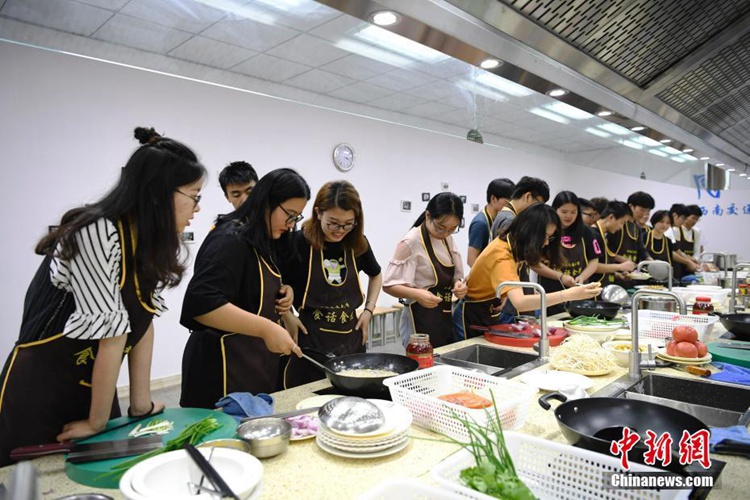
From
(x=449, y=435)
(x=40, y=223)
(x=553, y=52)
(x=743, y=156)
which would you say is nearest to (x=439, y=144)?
(x=743, y=156)

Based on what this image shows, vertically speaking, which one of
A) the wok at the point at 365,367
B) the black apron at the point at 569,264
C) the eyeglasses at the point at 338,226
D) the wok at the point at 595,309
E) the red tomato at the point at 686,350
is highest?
the eyeglasses at the point at 338,226

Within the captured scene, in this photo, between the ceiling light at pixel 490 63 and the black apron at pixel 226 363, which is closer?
the ceiling light at pixel 490 63

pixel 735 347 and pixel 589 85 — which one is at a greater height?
pixel 589 85

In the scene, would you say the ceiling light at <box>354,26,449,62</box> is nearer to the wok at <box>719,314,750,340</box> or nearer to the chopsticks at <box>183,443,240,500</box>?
the wok at <box>719,314,750,340</box>

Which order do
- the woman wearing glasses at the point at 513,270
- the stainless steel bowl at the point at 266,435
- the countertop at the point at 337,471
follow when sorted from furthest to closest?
the woman wearing glasses at the point at 513,270 → the stainless steel bowl at the point at 266,435 → the countertop at the point at 337,471

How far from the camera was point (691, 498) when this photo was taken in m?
1.03

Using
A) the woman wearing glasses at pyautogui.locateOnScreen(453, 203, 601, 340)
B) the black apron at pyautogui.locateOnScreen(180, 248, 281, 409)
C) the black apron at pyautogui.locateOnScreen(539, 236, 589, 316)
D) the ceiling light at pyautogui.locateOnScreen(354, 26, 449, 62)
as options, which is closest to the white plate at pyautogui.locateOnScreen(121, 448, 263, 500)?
the black apron at pyautogui.locateOnScreen(180, 248, 281, 409)

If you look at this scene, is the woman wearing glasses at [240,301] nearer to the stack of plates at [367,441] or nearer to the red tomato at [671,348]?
the stack of plates at [367,441]

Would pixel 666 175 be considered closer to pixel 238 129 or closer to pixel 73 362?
pixel 238 129

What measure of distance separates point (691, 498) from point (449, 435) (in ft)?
1.87

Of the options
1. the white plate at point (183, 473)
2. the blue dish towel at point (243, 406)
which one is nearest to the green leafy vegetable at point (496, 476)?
the white plate at point (183, 473)

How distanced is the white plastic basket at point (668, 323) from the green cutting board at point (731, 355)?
184mm

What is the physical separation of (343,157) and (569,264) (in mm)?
3231

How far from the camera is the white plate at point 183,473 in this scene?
0.96 metres
